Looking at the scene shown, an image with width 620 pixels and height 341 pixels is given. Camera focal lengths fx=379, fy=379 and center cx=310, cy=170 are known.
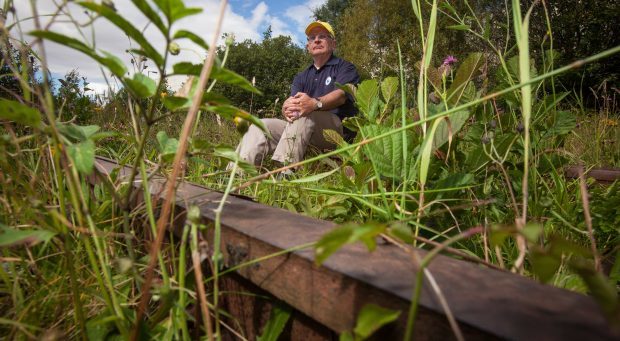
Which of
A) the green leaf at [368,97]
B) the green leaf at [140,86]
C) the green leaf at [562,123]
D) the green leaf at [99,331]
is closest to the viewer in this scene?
the green leaf at [140,86]

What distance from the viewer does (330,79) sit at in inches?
152

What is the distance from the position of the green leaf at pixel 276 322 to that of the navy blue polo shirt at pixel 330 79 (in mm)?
3009

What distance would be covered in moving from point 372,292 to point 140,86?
457 mm

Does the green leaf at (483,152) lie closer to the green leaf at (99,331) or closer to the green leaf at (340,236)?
the green leaf at (340,236)

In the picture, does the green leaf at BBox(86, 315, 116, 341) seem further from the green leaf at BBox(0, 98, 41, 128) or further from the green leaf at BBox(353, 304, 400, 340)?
the green leaf at BBox(353, 304, 400, 340)

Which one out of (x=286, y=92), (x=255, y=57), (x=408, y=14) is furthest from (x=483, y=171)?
(x=255, y=57)

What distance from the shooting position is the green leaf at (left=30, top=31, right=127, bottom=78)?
19.7 inches

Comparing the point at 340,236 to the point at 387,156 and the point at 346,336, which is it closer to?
the point at 346,336

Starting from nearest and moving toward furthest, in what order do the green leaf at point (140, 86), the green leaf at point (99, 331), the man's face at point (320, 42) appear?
the green leaf at point (140, 86) < the green leaf at point (99, 331) < the man's face at point (320, 42)

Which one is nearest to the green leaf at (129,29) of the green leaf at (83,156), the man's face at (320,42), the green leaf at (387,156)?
the green leaf at (83,156)

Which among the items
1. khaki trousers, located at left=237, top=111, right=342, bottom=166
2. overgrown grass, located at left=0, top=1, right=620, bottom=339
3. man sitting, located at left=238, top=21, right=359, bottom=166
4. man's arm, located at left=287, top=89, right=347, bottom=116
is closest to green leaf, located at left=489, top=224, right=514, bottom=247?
overgrown grass, located at left=0, top=1, right=620, bottom=339

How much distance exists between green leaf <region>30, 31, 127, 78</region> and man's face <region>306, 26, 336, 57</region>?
3622mm

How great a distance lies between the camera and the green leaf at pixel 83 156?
58 cm

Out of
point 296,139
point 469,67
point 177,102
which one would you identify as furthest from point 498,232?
point 296,139
